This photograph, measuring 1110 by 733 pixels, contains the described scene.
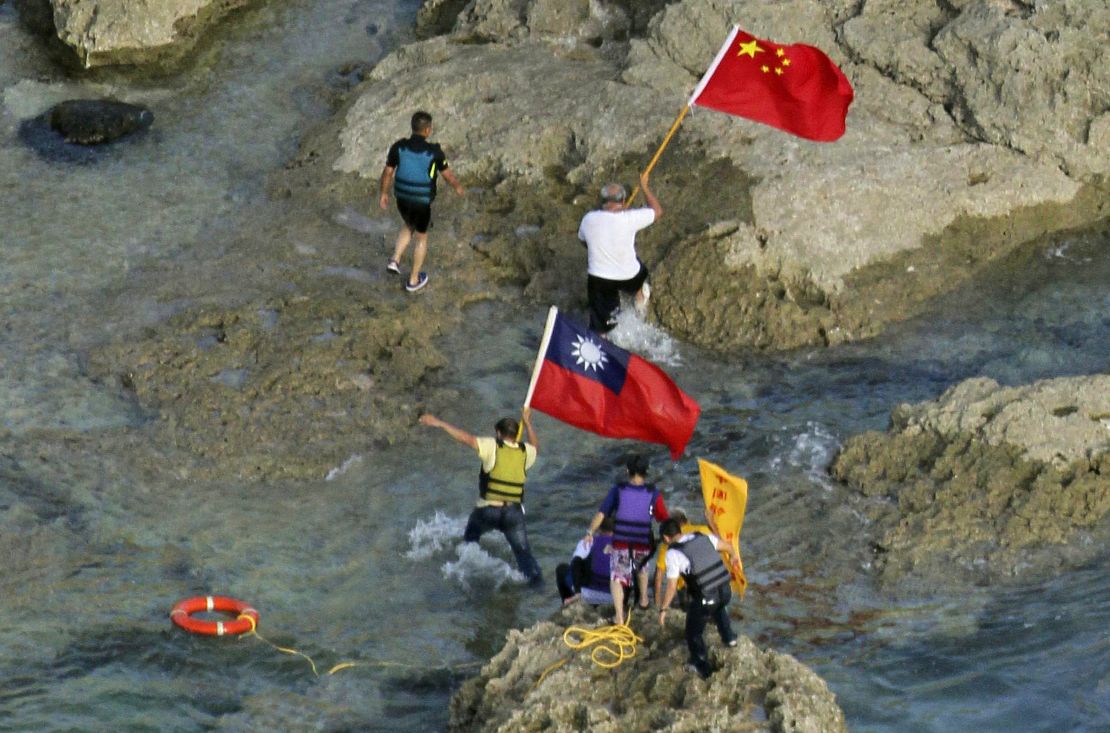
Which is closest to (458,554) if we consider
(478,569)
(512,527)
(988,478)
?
(478,569)

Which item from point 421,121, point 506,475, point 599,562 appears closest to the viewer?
point 599,562

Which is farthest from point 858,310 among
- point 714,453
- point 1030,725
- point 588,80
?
point 1030,725

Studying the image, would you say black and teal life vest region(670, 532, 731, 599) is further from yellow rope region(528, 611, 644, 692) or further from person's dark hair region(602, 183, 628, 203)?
person's dark hair region(602, 183, 628, 203)

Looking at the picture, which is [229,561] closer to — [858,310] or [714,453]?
[714,453]

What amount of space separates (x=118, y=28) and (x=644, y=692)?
43.7 feet

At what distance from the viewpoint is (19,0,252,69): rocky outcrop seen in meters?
19.7

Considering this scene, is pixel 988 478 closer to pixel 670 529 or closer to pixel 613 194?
pixel 670 529

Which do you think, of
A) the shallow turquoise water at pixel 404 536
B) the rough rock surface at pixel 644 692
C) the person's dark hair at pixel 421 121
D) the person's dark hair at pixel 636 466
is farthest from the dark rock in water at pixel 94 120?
the rough rock surface at pixel 644 692

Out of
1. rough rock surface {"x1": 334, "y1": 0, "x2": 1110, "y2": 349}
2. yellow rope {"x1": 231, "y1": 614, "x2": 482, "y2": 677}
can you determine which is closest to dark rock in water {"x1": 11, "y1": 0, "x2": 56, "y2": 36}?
rough rock surface {"x1": 334, "y1": 0, "x2": 1110, "y2": 349}

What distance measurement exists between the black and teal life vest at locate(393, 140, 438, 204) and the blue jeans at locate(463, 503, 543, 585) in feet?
13.9

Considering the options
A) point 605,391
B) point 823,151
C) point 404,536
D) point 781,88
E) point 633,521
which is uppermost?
point 781,88

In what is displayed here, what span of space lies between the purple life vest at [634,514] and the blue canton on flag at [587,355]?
3.29 feet

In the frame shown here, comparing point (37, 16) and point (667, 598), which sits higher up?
point (667, 598)

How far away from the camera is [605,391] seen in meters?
11.5
